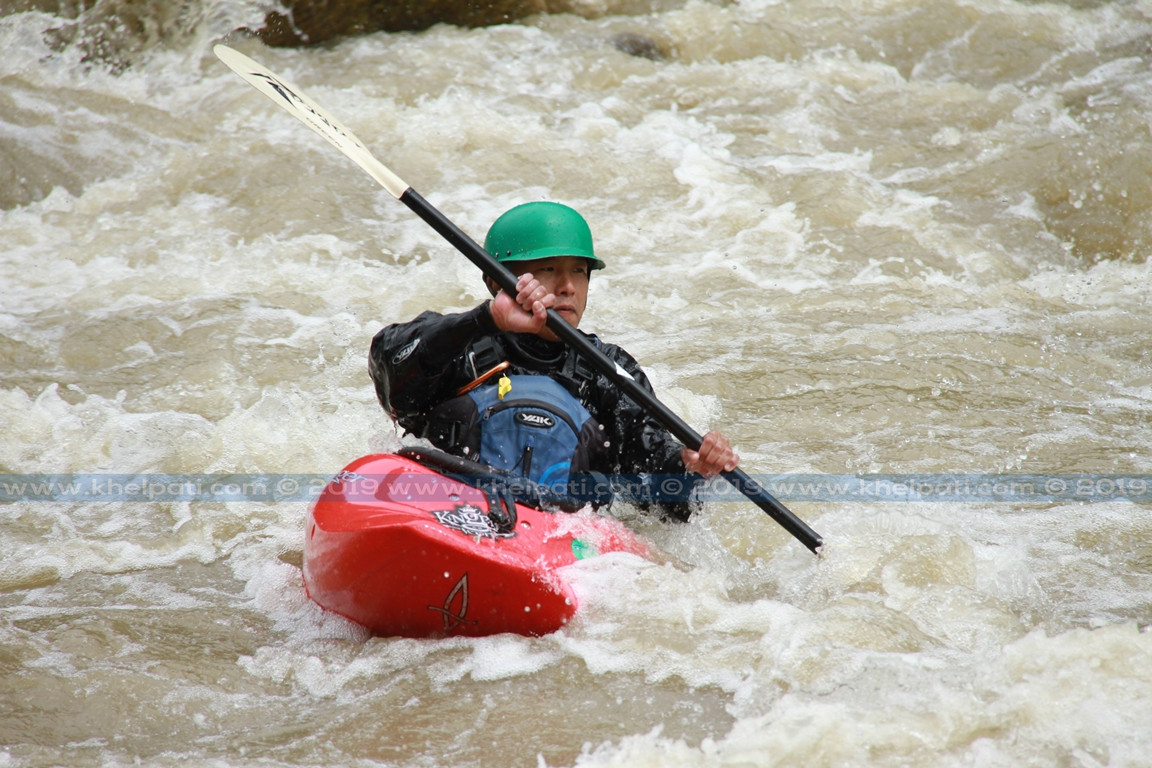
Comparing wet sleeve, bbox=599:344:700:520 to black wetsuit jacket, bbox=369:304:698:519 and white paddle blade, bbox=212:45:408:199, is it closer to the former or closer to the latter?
black wetsuit jacket, bbox=369:304:698:519

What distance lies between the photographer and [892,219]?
659 centimetres

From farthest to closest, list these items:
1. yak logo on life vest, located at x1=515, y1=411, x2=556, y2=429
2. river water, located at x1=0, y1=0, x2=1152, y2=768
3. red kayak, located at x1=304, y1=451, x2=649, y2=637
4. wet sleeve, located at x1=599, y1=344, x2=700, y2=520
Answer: wet sleeve, located at x1=599, y1=344, x2=700, y2=520
yak logo on life vest, located at x1=515, y1=411, x2=556, y2=429
red kayak, located at x1=304, y1=451, x2=649, y2=637
river water, located at x1=0, y1=0, x2=1152, y2=768

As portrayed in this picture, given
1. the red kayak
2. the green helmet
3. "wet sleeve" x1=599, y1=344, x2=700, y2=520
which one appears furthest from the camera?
"wet sleeve" x1=599, y1=344, x2=700, y2=520

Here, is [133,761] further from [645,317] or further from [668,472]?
[645,317]

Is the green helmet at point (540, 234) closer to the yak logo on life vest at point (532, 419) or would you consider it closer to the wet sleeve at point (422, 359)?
the wet sleeve at point (422, 359)

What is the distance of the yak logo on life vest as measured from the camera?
2.88 m

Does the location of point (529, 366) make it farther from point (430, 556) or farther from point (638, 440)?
point (430, 556)

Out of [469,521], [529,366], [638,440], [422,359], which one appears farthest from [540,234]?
[469,521]

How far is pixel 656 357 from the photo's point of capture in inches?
201

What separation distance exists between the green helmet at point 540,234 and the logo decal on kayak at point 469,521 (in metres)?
0.90

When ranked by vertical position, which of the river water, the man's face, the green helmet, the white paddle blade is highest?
the white paddle blade

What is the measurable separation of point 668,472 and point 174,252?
4.08 metres

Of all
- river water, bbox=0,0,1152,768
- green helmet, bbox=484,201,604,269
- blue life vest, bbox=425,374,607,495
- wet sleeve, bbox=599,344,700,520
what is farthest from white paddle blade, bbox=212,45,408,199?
river water, bbox=0,0,1152,768

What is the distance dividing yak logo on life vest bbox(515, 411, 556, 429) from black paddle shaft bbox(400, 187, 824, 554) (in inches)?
8.9
